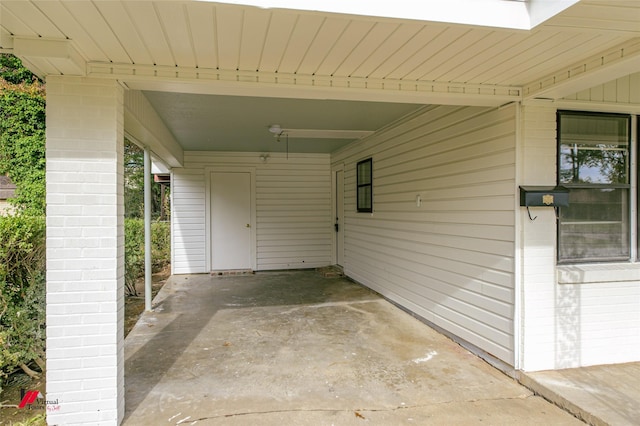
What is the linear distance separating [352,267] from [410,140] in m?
3.09

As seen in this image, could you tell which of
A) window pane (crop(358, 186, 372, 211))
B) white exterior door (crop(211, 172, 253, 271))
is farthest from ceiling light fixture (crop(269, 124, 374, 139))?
white exterior door (crop(211, 172, 253, 271))

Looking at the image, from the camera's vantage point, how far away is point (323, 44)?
2.13m

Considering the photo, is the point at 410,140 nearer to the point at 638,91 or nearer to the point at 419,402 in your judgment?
the point at 638,91

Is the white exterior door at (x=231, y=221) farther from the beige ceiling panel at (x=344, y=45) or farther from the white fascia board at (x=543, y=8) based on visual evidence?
the white fascia board at (x=543, y=8)

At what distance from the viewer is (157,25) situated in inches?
74.0

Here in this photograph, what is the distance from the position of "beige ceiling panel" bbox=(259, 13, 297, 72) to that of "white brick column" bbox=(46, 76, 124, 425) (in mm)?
1029

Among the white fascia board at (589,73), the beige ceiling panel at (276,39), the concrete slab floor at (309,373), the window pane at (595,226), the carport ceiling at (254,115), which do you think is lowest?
the concrete slab floor at (309,373)

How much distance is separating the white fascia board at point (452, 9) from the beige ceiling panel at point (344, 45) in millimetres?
115

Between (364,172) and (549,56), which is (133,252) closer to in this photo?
(364,172)

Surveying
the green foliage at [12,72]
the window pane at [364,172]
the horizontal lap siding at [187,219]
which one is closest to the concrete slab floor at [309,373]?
the window pane at [364,172]

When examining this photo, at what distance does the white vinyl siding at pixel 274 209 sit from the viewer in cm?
760

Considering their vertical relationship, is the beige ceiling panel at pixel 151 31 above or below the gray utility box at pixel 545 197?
above

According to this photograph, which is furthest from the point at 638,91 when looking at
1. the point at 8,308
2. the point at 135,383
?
the point at 8,308

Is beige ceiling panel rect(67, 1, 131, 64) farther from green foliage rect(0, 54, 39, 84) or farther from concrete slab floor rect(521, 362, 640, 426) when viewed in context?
green foliage rect(0, 54, 39, 84)
